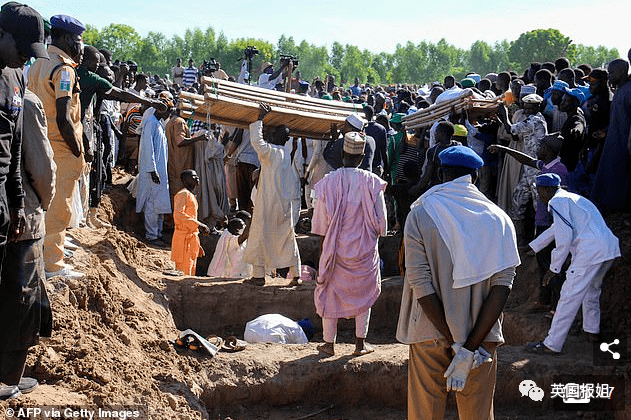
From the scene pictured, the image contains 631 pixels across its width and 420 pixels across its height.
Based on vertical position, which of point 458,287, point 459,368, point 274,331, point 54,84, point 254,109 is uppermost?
point 54,84

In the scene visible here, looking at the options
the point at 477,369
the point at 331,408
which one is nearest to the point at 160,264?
the point at 331,408

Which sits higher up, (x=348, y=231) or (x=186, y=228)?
(x=348, y=231)

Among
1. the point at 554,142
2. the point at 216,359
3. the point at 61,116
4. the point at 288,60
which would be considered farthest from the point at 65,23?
the point at 288,60

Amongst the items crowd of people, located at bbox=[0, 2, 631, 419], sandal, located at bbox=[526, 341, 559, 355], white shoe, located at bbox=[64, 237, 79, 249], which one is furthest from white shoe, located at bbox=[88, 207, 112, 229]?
sandal, located at bbox=[526, 341, 559, 355]

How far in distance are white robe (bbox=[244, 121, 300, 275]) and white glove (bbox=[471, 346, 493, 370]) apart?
470 cm

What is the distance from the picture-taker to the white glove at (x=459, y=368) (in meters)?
3.80

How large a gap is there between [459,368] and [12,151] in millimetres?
2693

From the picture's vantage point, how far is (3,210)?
3.79 meters

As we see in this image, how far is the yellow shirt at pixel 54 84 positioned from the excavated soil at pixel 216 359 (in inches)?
44.8

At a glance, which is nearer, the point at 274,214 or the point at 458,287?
the point at 458,287

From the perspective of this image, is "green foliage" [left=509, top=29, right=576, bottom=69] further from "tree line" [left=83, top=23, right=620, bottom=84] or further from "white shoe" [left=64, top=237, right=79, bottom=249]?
"white shoe" [left=64, top=237, right=79, bottom=249]

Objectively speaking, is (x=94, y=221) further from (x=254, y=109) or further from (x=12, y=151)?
(x=12, y=151)

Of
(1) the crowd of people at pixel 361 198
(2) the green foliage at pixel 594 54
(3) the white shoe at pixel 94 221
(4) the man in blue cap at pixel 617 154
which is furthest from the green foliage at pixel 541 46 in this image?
(3) the white shoe at pixel 94 221

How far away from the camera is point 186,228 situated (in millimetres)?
9562
